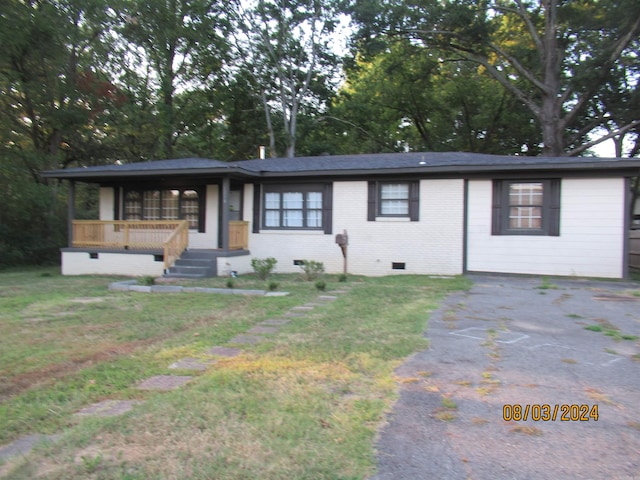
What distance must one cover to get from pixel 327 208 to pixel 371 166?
1815 mm

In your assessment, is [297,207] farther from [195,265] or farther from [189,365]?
[189,365]

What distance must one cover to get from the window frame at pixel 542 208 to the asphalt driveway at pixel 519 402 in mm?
5615

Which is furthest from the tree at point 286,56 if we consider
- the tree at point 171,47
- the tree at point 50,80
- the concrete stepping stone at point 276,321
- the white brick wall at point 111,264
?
the concrete stepping stone at point 276,321

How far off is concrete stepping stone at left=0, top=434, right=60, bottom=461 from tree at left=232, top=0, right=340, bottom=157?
22871mm

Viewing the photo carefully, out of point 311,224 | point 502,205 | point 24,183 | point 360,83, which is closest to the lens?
point 502,205

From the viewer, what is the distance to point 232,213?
14.7 m

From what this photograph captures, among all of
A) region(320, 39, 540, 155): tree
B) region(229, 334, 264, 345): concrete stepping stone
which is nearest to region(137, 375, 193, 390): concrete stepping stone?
region(229, 334, 264, 345): concrete stepping stone

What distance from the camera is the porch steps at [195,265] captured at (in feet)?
40.3

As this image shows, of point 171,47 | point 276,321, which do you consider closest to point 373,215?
point 276,321

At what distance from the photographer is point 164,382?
4.15m

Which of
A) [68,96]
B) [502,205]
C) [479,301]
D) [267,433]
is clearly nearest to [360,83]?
[68,96]

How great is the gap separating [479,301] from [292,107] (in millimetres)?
20318

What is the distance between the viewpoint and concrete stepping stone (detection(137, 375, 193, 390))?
4.02 m

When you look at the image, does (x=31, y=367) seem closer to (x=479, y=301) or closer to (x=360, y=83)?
(x=479, y=301)
